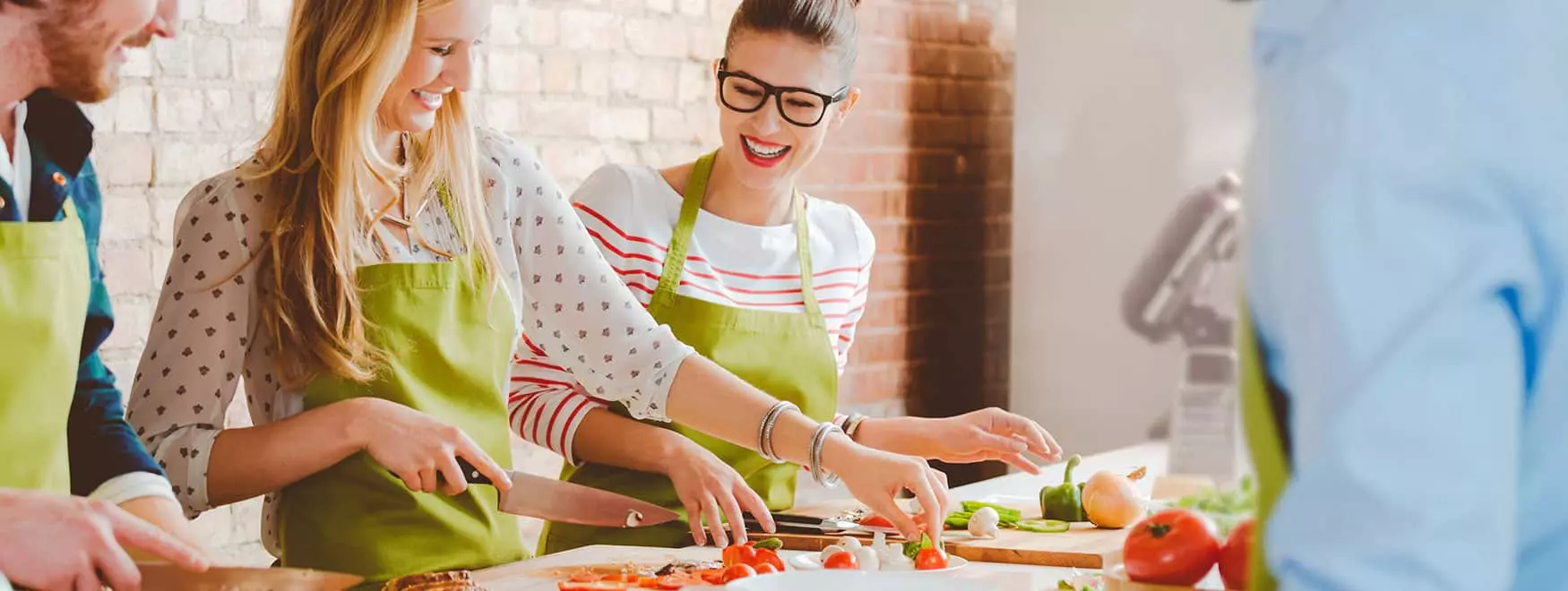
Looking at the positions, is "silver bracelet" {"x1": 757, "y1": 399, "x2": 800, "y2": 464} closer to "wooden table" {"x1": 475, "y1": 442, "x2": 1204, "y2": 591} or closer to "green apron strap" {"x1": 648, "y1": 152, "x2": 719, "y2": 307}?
"wooden table" {"x1": 475, "y1": 442, "x2": 1204, "y2": 591}

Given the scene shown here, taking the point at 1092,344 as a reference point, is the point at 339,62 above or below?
above

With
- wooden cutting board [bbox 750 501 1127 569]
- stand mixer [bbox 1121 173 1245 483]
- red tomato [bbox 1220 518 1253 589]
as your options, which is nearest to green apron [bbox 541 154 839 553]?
wooden cutting board [bbox 750 501 1127 569]

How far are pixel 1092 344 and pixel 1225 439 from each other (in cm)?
338

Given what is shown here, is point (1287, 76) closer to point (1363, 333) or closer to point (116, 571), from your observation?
point (1363, 333)

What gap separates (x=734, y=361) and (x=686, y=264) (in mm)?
158

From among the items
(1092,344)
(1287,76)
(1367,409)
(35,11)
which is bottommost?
(1092,344)

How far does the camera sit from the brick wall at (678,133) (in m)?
2.38

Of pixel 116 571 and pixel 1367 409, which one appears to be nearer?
pixel 1367 409

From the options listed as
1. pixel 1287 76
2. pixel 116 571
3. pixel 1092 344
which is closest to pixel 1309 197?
pixel 1287 76

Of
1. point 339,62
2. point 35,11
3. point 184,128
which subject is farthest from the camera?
point 184,128

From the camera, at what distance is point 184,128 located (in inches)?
95.1

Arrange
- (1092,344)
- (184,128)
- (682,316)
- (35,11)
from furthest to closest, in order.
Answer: (1092,344) → (184,128) → (682,316) → (35,11)

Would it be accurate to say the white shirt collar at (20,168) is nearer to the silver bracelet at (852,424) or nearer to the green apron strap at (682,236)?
the green apron strap at (682,236)

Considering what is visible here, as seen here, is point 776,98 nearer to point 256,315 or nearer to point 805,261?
point 805,261
